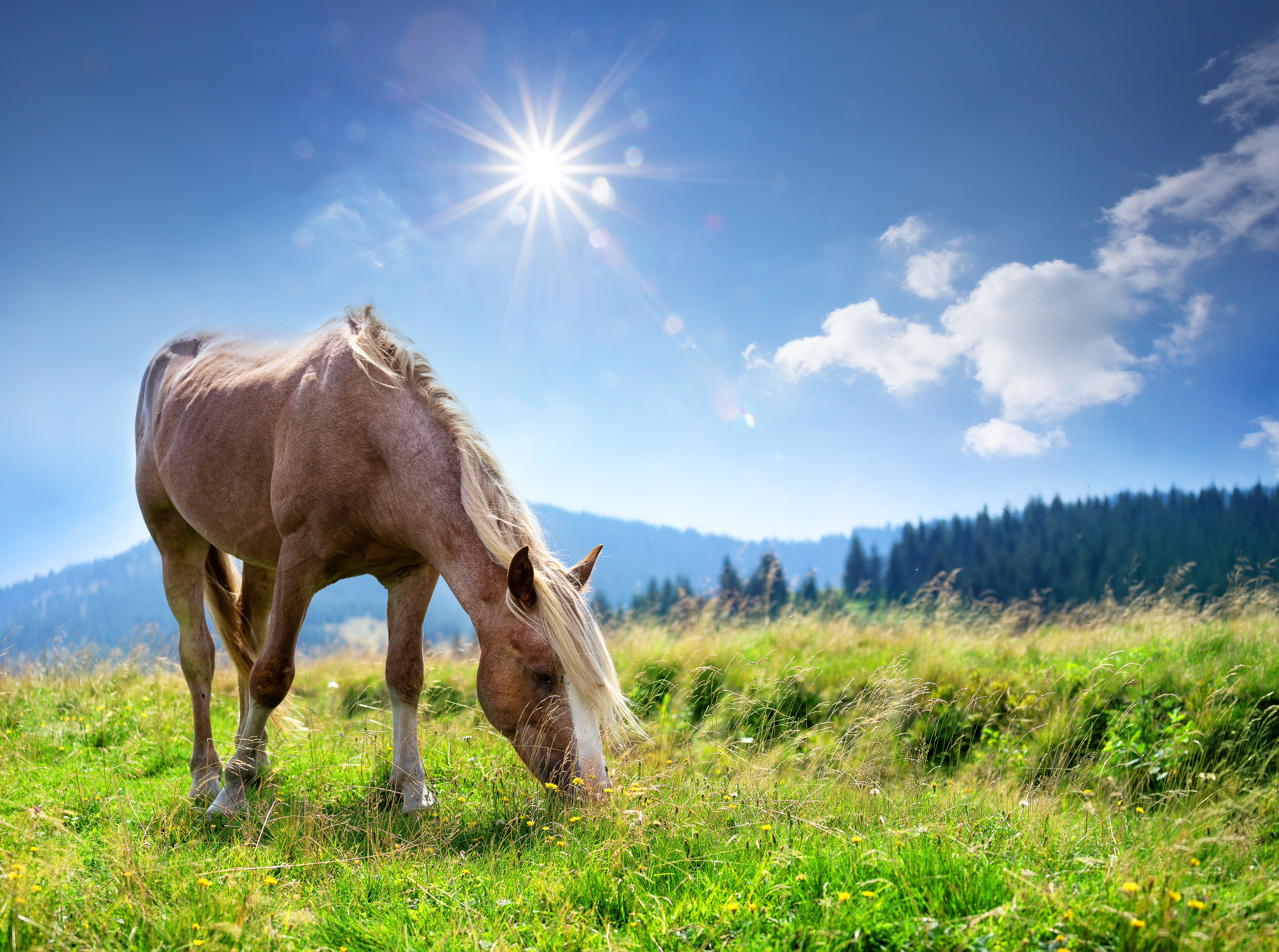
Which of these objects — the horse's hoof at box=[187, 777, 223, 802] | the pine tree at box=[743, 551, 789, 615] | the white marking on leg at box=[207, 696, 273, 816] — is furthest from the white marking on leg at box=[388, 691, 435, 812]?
the pine tree at box=[743, 551, 789, 615]

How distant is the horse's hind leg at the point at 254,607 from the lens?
523 cm

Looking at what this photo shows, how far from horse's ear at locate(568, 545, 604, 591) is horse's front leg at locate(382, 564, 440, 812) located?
3.26 ft

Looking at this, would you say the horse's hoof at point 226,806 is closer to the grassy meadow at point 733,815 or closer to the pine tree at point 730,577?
the grassy meadow at point 733,815

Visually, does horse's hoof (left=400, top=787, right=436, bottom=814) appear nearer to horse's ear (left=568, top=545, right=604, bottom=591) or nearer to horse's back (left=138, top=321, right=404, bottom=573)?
horse's ear (left=568, top=545, right=604, bottom=591)

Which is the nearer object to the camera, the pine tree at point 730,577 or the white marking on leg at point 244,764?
the white marking on leg at point 244,764

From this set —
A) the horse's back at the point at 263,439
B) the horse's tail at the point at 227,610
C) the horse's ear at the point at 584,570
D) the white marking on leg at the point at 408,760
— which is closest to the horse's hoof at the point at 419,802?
the white marking on leg at the point at 408,760

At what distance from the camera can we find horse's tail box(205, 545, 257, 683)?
17.0 ft

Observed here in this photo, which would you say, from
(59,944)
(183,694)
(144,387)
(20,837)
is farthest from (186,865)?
(183,694)

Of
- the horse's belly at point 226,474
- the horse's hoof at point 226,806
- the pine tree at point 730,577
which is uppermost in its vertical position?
the horse's belly at point 226,474

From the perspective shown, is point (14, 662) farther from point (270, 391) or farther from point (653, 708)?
point (653, 708)

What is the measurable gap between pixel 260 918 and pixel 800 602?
352 inches

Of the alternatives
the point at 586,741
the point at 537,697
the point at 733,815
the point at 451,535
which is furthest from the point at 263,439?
the point at 733,815

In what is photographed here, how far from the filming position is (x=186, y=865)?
2715 millimetres

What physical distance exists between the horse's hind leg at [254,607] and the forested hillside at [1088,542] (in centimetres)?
6481
